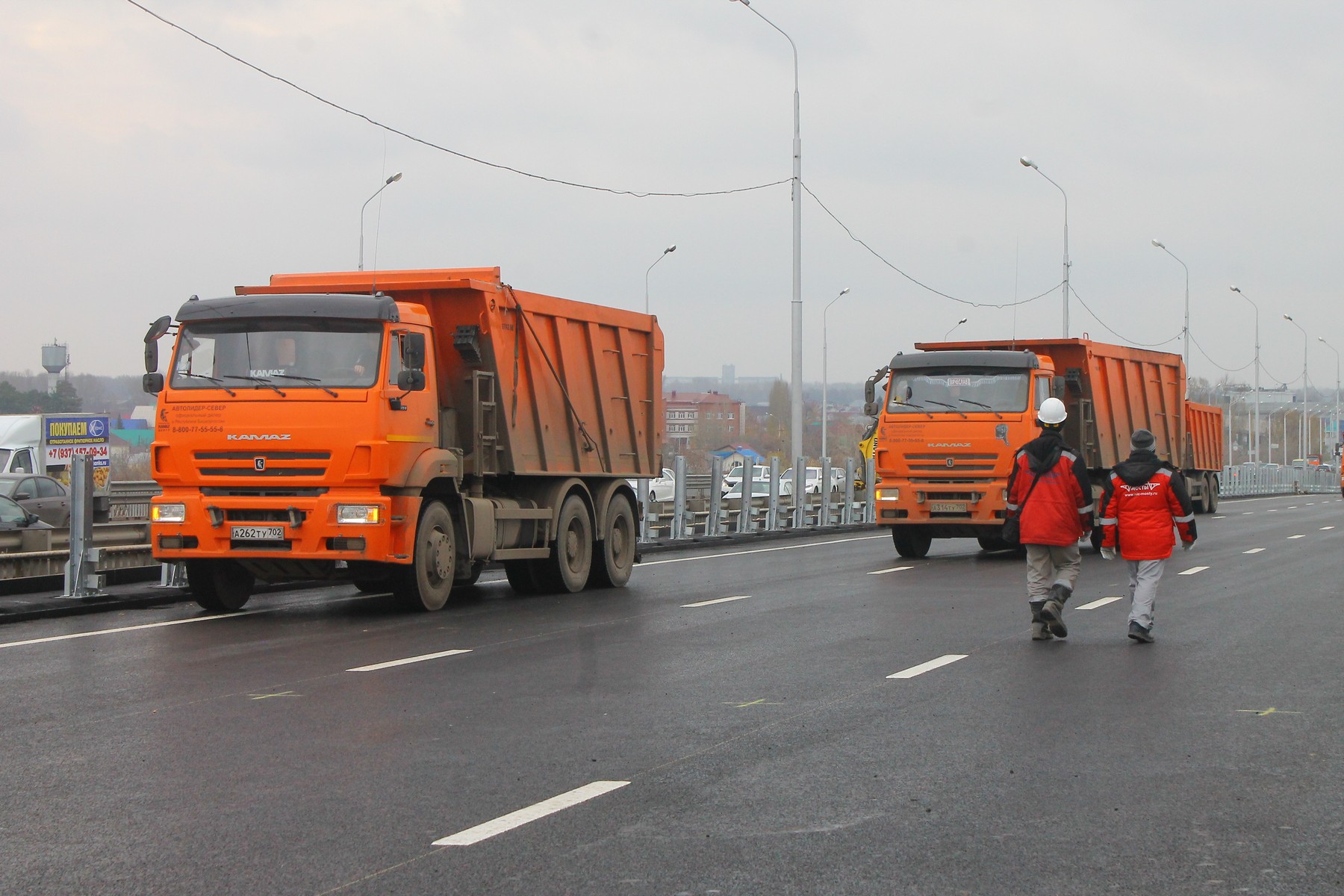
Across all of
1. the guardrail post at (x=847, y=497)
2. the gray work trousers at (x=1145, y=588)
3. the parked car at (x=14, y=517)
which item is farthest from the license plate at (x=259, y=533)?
the guardrail post at (x=847, y=497)

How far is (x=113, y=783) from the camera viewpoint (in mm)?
6910

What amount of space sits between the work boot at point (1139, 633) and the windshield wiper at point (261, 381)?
23.5 ft

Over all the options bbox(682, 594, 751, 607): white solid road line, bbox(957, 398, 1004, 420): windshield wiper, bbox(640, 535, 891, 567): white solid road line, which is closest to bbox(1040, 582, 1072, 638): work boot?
bbox(682, 594, 751, 607): white solid road line

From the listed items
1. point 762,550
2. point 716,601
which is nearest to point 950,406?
point 762,550

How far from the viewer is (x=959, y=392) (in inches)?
929

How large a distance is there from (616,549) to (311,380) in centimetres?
561

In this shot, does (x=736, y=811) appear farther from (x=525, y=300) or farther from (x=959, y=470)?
(x=959, y=470)

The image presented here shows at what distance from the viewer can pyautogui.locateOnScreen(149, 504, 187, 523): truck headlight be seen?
46.5 feet

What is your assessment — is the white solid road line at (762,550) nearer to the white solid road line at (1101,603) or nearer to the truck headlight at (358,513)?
the white solid road line at (1101,603)

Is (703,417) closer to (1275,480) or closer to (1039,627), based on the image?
(1275,480)

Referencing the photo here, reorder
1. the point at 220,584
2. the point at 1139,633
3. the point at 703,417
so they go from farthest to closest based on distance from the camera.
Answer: the point at 703,417 → the point at 220,584 → the point at 1139,633

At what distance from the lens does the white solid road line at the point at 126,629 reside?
41.0ft

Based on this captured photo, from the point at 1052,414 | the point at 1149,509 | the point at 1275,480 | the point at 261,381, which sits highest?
the point at 261,381

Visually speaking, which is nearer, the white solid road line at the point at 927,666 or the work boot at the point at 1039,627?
the white solid road line at the point at 927,666
